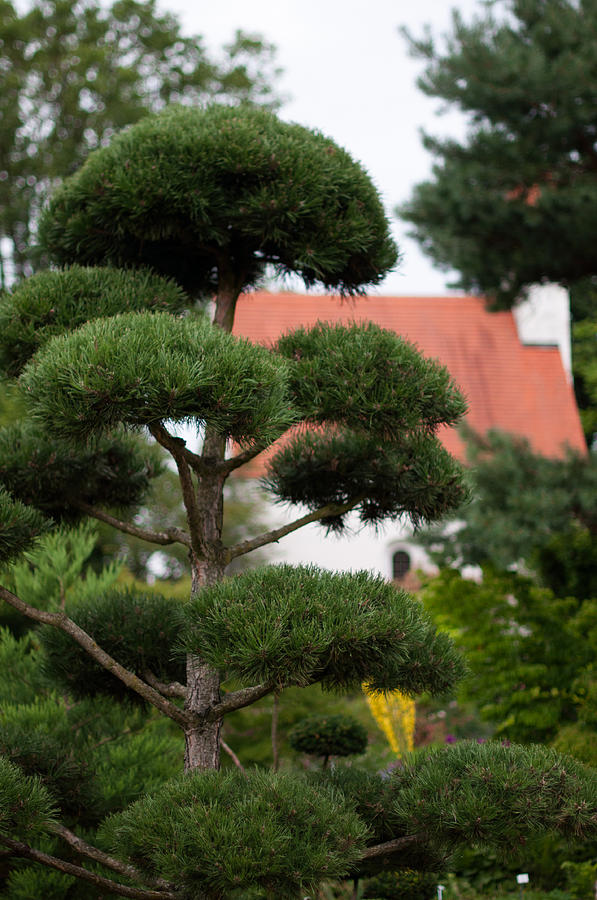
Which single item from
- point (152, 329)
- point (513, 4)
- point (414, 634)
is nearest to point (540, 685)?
point (414, 634)

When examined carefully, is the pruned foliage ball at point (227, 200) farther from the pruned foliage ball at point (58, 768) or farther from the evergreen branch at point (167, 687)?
the pruned foliage ball at point (58, 768)

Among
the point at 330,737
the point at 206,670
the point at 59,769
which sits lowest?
the point at 330,737

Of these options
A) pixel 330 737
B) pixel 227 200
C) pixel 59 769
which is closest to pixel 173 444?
pixel 227 200

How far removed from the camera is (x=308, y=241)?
2975mm

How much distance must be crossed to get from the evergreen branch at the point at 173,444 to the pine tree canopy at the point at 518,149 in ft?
15.0

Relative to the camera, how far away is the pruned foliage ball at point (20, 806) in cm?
246

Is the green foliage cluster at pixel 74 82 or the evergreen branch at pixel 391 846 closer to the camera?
the evergreen branch at pixel 391 846

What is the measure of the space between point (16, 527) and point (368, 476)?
1.27 m

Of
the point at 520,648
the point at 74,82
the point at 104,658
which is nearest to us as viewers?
the point at 104,658

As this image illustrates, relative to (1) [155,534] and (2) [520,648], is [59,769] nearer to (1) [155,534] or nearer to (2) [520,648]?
(1) [155,534]

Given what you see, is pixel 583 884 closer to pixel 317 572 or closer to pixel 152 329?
pixel 317 572

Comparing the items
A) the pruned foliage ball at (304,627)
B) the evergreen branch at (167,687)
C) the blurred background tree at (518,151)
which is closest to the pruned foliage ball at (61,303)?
the pruned foliage ball at (304,627)

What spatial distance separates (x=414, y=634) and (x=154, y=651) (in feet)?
3.67

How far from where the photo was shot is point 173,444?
2.60 m
